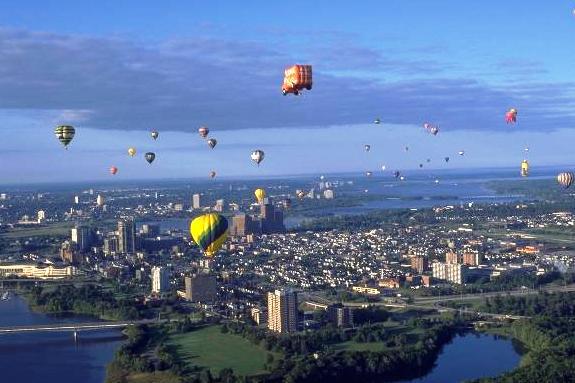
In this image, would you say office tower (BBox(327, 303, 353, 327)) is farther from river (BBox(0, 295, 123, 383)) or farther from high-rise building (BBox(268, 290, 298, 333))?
river (BBox(0, 295, 123, 383))

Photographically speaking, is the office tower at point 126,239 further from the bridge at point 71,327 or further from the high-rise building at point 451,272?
the bridge at point 71,327

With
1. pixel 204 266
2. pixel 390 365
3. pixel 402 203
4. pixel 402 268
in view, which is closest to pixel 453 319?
pixel 390 365

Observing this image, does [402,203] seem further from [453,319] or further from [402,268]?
[453,319]

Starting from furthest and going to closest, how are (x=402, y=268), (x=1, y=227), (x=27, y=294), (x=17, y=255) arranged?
(x=1, y=227) → (x=17, y=255) → (x=402, y=268) → (x=27, y=294)

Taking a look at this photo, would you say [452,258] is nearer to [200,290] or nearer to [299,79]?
[200,290]

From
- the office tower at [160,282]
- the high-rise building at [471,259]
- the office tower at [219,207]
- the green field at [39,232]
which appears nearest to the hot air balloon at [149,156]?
the office tower at [160,282]

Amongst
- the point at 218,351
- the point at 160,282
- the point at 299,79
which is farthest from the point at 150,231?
the point at 299,79
